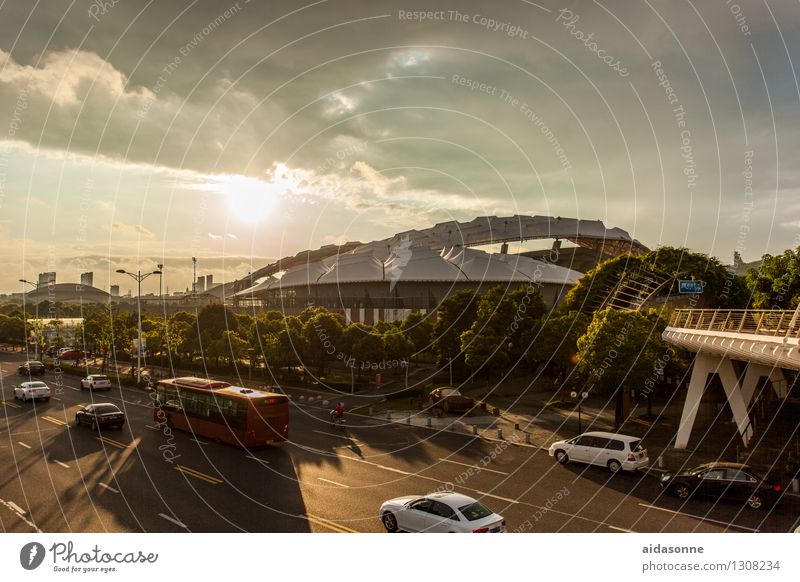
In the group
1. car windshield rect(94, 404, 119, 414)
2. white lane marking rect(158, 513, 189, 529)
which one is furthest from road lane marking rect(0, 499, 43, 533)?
car windshield rect(94, 404, 119, 414)

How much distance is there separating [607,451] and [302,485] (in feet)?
44.0

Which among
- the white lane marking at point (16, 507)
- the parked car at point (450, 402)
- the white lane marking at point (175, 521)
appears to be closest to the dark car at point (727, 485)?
the white lane marking at point (175, 521)

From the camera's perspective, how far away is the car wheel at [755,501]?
20.3 metres

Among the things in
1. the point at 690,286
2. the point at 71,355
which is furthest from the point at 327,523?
the point at 71,355

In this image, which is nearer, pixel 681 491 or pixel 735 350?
pixel 681 491

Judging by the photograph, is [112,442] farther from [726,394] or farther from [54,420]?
[726,394]

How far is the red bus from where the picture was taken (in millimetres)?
27375

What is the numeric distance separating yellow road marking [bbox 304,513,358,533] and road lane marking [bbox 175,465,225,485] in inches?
208

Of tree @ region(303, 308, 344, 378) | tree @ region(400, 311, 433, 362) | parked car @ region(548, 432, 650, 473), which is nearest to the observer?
parked car @ region(548, 432, 650, 473)

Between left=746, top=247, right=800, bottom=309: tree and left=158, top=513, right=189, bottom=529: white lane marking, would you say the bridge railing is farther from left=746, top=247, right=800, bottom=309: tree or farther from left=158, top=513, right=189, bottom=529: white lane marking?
left=158, top=513, right=189, bottom=529: white lane marking

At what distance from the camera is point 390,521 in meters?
17.2

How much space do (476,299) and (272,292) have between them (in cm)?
8875

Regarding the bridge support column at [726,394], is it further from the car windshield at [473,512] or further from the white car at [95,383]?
the white car at [95,383]

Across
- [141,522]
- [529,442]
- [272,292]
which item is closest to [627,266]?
[529,442]
